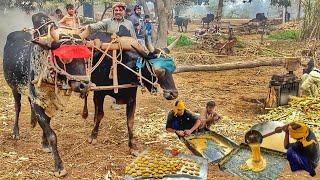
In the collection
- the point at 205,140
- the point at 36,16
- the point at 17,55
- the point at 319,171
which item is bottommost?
the point at 319,171

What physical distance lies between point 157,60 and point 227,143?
1.54 metres

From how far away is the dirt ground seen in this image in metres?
5.93

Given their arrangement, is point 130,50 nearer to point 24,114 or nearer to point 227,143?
point 227,143

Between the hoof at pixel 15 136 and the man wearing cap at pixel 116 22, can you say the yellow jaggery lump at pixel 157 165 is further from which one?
the hoof at pixel 15 136

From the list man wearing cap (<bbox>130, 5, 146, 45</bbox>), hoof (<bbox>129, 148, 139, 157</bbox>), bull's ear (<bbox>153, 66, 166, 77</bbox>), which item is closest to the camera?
bull's ear (<bbox>153, 66, 166, 77</bbox>)

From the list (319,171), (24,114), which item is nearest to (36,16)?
(24,114)

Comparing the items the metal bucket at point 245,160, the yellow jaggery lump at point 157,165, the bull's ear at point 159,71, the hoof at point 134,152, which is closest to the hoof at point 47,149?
the hoof at point 134,152

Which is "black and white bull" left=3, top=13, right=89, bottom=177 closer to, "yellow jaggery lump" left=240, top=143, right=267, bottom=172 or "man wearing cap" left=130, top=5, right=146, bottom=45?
"yellow jaggery lump" left=240, top=143, right=267, bottom=172

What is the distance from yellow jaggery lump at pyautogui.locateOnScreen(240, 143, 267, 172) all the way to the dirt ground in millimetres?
736

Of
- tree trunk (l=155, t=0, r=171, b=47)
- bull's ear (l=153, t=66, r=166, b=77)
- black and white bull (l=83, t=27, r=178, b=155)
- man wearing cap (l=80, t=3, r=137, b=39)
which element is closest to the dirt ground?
black and white bull (l=83, t=27, r=178, b=155)

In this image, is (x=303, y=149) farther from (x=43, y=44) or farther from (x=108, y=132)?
(x=108, y=132)

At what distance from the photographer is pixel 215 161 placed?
19.1 ft

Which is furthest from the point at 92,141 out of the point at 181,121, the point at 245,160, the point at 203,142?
the point at 245,160

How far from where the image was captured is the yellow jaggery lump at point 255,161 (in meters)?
5.05
